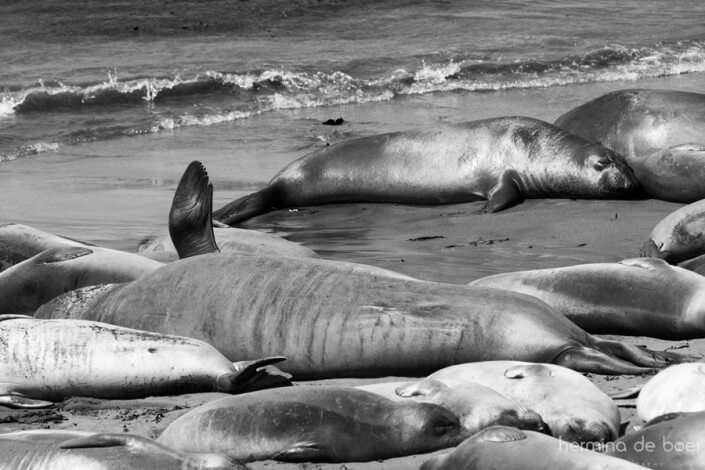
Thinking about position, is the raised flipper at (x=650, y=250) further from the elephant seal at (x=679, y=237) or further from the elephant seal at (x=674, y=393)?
the elephant seal at (x=674, y=393)

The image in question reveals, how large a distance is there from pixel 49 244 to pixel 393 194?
3.20 meters

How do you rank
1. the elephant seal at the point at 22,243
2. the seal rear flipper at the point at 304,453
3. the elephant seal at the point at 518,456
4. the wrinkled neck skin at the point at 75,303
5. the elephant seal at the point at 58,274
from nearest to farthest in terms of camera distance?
1. the elephant seal at the point at 518,456
2. the seal rear flipper at the point at 304,453
3. the wrinkled neck skin at the point at 75,303
4. the elephant seal at the point at 58,274
5. the elephant seal at the point at 22,243

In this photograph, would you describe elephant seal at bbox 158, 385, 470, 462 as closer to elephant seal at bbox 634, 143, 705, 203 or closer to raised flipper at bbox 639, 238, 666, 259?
raised flipper at bbox 639, 238, 666, 259

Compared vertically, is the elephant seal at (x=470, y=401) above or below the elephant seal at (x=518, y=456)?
below

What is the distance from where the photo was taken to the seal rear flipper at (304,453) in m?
3.84

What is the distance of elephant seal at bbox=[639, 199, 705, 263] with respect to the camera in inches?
263

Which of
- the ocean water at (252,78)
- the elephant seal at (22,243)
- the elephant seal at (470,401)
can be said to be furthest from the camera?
the ocean water at (252,78)

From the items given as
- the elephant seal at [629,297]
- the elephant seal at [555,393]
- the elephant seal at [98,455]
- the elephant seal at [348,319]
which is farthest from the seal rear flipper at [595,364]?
the elephant seal at [98,455]

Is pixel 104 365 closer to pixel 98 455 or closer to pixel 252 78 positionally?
pixel 98 455

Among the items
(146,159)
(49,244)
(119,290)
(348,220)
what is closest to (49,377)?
(119,290)

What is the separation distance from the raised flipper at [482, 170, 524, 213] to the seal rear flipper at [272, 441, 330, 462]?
484 centimetres

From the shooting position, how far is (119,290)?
554 cm

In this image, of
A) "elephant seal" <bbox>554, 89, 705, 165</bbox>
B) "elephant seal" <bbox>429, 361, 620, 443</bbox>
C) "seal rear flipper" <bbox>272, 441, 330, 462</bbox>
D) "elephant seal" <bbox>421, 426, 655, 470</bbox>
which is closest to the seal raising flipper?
"elephant seal" <bbox>429, 361, 620, 443</bbox>

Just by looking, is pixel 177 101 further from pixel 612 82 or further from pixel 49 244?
pixel 49 244
